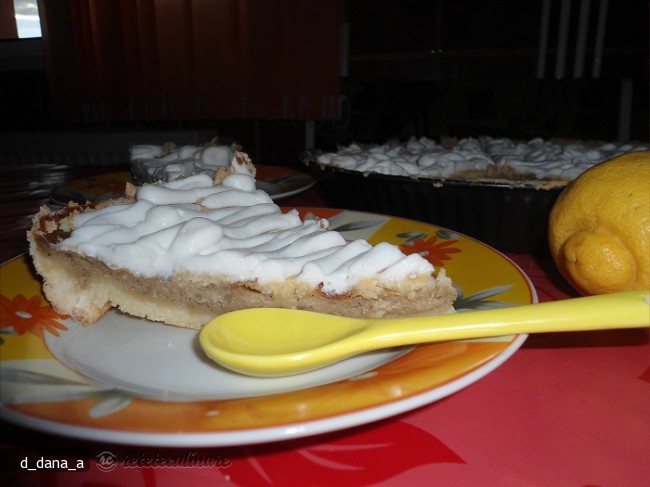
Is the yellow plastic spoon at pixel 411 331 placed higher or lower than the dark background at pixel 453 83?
lower

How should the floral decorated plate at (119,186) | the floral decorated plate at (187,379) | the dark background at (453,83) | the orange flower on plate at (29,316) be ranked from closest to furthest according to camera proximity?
1. the floral decorated plate at (187,379)
2. the orange flower on plate at (29,316)
3. the floral decorated plate at (119,186)
4. the dark background at (453,83)

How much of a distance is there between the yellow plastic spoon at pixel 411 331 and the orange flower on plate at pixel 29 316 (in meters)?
0.25

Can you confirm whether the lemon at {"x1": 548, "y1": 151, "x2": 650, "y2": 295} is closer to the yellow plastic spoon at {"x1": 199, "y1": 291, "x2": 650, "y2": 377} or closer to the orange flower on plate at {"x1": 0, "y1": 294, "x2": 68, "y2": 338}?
the yellow plastic spoon at {"x1": 199, "y1": 291, "x2": 650, "y2": 377}

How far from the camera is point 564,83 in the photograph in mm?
2113

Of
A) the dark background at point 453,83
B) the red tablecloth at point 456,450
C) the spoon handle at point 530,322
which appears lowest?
the red tablecloth at point 456,450

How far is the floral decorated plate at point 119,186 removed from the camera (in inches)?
50.4

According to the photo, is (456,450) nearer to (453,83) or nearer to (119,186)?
(119,186)

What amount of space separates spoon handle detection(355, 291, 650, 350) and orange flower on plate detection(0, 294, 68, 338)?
415 millimetres

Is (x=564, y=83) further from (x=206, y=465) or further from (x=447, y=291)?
(x=206, y=465)

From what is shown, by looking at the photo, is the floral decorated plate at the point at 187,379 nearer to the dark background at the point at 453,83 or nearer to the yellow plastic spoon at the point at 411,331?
the yellow plastic spoon at the point at 411,331

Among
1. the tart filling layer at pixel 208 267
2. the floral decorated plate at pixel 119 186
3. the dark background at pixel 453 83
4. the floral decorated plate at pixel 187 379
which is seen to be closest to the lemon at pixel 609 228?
Result: the floral decorated plate at pixel 187 379

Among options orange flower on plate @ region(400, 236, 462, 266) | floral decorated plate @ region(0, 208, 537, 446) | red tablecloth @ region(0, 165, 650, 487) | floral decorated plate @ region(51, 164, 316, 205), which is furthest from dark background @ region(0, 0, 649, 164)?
red tablecloth @ region(0, 165, 650, 487)

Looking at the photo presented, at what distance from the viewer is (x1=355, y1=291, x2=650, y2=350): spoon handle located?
48cm

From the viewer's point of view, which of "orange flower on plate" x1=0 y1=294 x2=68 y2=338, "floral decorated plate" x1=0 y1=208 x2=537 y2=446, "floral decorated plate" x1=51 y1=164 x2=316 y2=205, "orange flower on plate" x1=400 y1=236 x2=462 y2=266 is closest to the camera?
"floral decorated plate" x1=0 y1=208 x2=537 y2=446
